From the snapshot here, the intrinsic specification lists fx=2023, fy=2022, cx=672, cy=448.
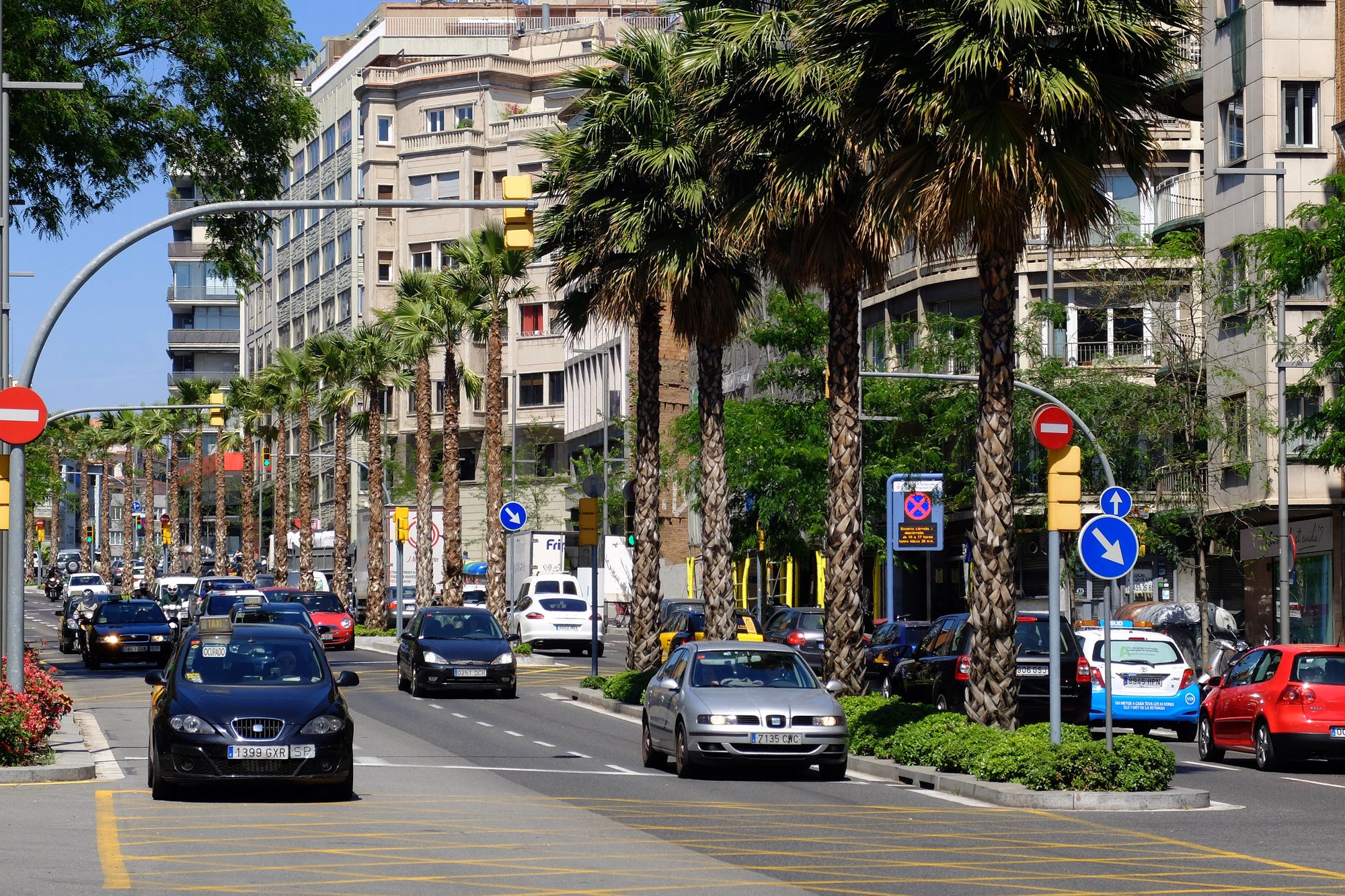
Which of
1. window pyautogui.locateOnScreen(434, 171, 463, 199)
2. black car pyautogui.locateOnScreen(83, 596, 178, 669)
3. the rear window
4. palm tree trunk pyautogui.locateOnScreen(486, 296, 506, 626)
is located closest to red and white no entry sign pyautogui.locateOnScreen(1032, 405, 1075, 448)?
black car pyautogui.locateOnScreen(83, 596, 178, 669)

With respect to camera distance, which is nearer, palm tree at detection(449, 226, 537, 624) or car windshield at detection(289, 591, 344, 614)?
palm tree at detection(449, 226, 537, 624)

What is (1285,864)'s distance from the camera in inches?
556

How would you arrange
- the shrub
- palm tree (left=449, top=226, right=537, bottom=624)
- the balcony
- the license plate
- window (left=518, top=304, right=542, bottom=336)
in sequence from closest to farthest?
the license plate → the shrub → palm tree (left=449, top=226, right=537, bottom=624) → the balcony → window (left=518, top=304, right=542, bottom=336)

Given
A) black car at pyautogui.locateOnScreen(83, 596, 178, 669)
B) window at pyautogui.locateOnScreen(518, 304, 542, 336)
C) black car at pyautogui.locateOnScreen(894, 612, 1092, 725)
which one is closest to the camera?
black car at pyautogui.locateOnScreen(894, 612, 1092, 725)

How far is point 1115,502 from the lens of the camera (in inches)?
985

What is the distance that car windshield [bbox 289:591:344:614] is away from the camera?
170ft

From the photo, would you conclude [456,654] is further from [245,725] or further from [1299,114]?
[1299,114]

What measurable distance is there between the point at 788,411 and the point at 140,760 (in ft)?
112

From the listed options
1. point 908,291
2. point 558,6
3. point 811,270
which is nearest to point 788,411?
point 908,291

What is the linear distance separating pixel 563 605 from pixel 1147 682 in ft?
87.1

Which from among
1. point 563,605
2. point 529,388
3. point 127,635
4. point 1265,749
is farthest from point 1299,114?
point 529,388

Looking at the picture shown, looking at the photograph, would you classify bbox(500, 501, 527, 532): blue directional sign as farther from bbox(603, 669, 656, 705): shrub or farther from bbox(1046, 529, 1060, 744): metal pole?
bbox(1046, 529, 1060, 744): metal pole

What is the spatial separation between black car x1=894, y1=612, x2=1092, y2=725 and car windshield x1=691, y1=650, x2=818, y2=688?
14.0 ft

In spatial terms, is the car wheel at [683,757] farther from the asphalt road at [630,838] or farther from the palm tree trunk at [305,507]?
the palm tree trunk at [305,507]
